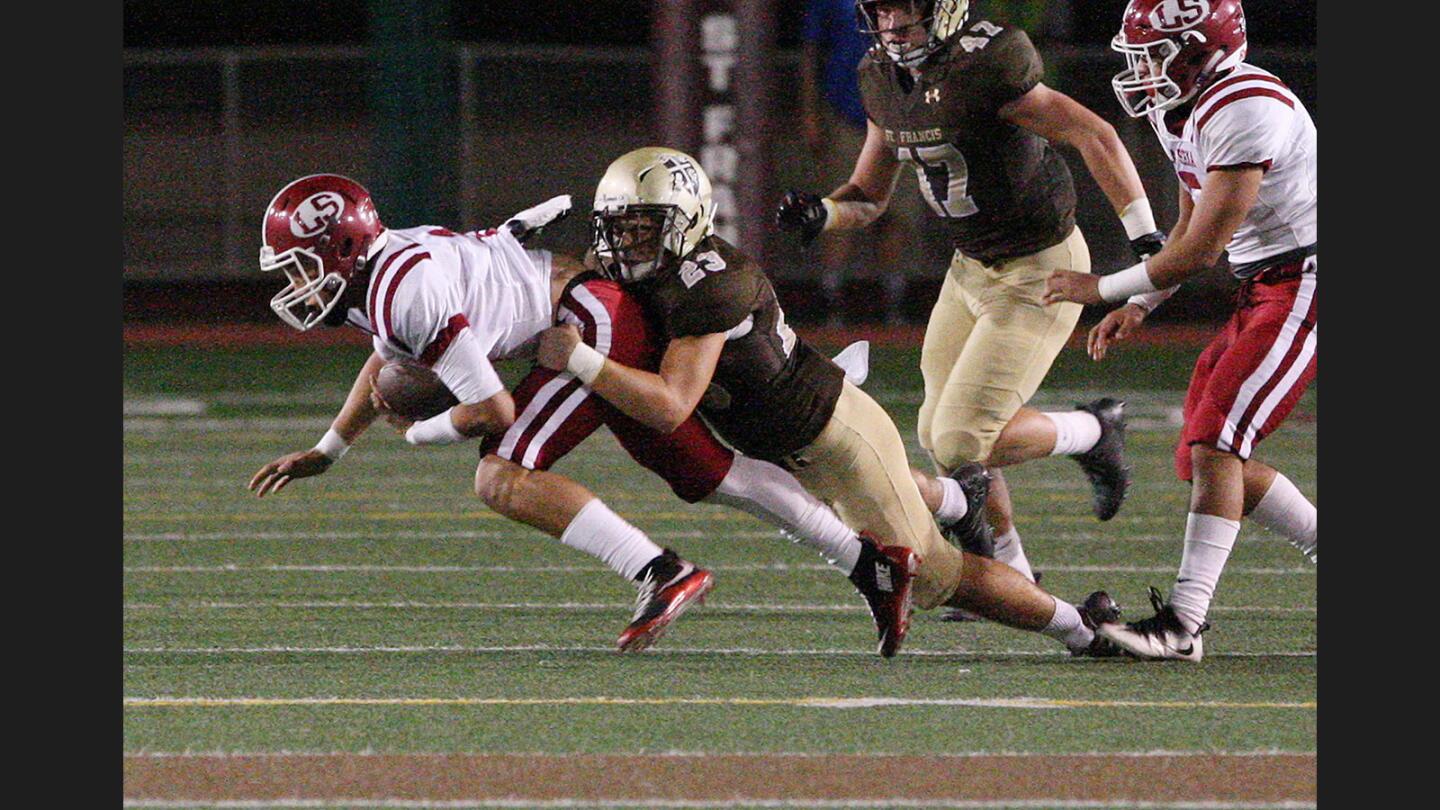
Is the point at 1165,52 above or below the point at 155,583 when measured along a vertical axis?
above

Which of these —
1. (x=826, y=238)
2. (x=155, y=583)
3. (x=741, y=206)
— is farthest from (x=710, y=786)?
(x=826, y=238)

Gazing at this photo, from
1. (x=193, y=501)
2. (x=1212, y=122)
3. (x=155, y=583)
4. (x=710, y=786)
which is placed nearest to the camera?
(x=710, y=786)

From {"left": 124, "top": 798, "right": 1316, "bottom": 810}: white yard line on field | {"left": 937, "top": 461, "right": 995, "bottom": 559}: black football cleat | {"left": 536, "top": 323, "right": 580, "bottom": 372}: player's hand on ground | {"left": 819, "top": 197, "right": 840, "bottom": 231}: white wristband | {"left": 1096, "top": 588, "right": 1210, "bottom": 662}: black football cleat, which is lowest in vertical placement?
{"left": 1096, "top": 588, "right": 1210, "bottom": 662}: black football cleat

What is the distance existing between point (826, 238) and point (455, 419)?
30.5 feet

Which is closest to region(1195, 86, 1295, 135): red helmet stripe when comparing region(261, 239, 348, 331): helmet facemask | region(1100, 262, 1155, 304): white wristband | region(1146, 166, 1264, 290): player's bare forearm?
region(1146, 166, 1264, 290): player's bare forearm

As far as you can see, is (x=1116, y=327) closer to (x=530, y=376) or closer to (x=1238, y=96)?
(x=1238, y=96)

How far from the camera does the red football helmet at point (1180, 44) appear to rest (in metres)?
4.64

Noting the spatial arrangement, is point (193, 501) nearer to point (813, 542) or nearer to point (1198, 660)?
point (813, 542)

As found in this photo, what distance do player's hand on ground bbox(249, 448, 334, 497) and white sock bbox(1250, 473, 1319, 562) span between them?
2200 millimetres

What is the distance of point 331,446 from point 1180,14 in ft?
7.16

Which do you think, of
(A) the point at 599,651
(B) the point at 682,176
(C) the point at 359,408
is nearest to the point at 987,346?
(B) the point at 682,176

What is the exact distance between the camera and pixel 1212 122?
4520mm

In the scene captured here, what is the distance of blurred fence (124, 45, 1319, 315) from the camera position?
14.5 metres

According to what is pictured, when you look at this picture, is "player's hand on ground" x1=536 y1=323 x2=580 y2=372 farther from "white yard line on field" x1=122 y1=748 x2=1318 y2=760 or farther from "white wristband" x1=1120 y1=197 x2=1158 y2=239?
"white wristband" x1=1120 y1=197 x2=1158 y2=239
